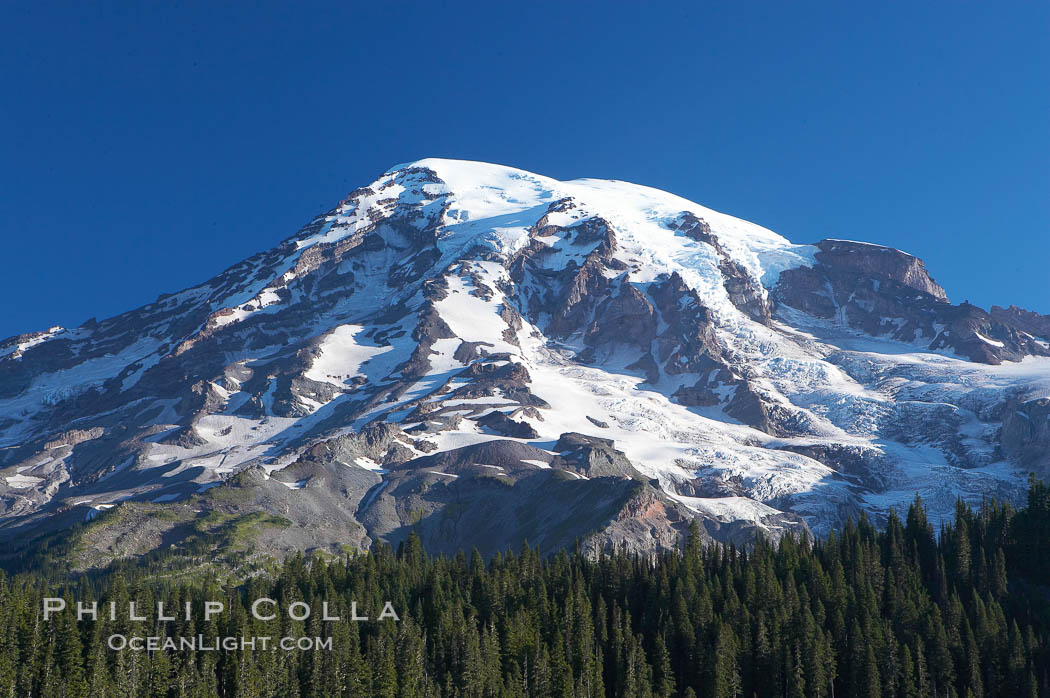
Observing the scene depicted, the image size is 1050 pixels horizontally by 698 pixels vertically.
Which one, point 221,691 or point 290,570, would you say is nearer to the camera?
point 221,691

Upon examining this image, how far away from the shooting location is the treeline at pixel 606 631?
4552 inches

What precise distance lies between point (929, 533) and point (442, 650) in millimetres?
86014

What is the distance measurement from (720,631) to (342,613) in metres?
44.6

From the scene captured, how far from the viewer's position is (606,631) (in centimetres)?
13488

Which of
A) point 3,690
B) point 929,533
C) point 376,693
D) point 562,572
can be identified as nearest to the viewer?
point 3,690

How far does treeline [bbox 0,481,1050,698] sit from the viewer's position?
116 m

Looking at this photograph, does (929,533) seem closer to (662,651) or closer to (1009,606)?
(1009,606)

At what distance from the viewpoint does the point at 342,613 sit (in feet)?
438

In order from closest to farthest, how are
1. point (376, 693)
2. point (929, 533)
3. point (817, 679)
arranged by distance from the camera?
point (376, 693) → point (817, 679) → point (929, 533)

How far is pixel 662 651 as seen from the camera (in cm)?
12838

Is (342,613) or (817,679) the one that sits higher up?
(342,613)

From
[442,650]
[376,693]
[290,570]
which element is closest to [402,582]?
[290,570]

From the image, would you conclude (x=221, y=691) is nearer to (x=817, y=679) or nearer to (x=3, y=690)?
(x=3, y=690)

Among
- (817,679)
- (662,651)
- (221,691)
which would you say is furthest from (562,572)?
(221,691)
